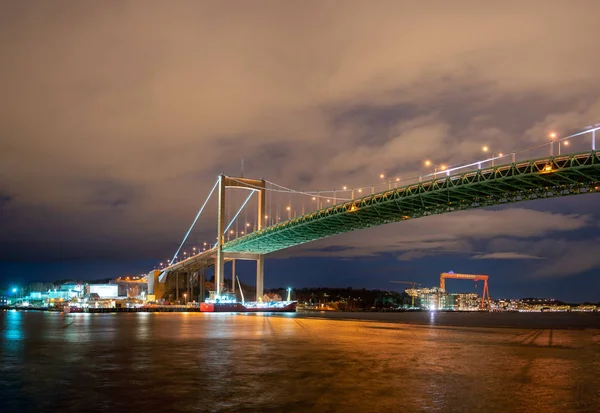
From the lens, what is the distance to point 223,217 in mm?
83812

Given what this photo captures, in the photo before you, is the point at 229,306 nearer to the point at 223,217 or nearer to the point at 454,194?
the point at 223,217

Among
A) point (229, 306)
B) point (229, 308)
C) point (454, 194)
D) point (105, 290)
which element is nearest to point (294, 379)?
point (454, 194)

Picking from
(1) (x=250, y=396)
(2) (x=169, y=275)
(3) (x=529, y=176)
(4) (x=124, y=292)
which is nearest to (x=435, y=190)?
(3) (x=529, y=176)

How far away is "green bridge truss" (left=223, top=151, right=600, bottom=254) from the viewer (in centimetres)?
4019

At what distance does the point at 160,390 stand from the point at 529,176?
35.4m

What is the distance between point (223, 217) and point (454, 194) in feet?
138

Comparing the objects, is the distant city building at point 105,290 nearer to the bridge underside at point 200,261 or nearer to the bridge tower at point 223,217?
the bridge underside at point 200,261

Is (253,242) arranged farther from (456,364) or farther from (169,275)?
(456,364)

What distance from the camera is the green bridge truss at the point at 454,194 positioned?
40.2m

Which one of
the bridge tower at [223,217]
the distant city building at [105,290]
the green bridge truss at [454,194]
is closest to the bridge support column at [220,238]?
the bridge tower at [223,217]

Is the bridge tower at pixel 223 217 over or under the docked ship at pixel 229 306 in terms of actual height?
over

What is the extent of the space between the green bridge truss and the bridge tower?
722cm

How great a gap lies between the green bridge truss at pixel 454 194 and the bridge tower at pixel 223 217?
7225 millimetres

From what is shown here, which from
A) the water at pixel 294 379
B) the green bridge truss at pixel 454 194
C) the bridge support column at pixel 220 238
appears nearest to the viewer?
the water at pixel 294 379
